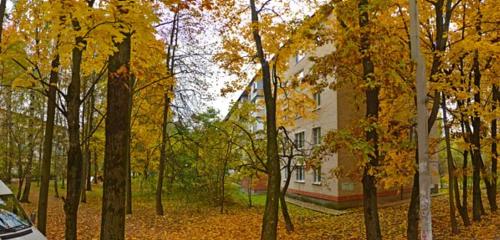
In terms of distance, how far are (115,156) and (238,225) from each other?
1313cm

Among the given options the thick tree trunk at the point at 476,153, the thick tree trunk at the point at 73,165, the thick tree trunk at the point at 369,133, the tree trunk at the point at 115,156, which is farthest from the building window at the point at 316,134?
the tree trunk at the point at 115,156

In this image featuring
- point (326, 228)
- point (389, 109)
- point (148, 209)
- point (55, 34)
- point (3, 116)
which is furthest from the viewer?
point (3, 116)

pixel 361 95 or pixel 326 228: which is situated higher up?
pixel 361 95

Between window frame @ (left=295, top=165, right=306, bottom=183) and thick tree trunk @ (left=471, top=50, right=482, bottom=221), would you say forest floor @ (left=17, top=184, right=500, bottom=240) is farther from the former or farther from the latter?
window frame @ (left=295, top=165, right=306, bottom=183)

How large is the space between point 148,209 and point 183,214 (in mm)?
A: 3297

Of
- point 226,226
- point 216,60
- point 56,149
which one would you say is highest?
point 216,60

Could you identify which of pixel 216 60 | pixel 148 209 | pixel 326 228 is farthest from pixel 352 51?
pixel 148 209

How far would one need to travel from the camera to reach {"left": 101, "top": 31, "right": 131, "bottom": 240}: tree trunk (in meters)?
7.37

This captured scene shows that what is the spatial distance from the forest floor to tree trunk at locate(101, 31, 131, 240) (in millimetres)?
8330

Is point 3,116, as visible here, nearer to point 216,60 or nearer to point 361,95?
point 216,60

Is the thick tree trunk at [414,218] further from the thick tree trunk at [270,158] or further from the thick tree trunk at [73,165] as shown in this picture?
the thick tree trunk at [73,165]

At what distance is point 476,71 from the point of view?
15.7 metres

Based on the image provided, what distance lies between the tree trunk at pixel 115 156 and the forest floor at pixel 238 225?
833cm

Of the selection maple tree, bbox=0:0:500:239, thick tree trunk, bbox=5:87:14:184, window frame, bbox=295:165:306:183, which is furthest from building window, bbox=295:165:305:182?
thick tree trunk, bbox=5:87:14:184
